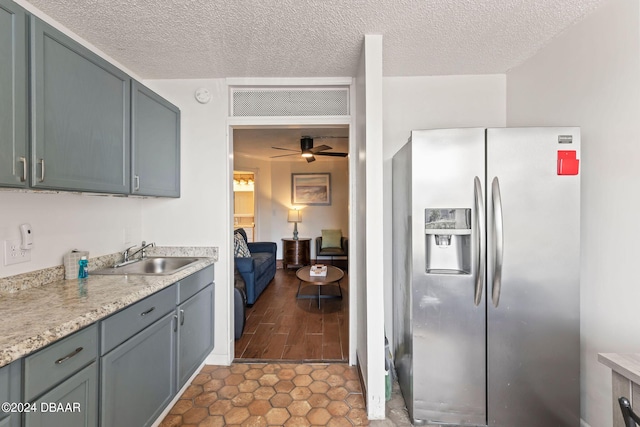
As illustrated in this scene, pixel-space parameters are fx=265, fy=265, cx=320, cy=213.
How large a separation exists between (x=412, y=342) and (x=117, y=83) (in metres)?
2.40

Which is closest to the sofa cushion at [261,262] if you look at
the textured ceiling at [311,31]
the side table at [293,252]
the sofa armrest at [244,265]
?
the sofa armrest at [244,265]

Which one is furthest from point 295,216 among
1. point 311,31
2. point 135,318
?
point 135,318

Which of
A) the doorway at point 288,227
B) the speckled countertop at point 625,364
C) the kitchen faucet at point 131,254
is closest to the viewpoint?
the speckled countertop at point 625,364

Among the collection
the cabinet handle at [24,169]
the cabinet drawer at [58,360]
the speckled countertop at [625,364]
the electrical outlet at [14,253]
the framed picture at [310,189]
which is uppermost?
the framed picture at [310,189]

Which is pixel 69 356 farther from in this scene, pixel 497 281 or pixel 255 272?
pixel 255 272

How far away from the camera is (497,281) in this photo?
1.51 meters

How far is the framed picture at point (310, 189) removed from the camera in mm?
6316

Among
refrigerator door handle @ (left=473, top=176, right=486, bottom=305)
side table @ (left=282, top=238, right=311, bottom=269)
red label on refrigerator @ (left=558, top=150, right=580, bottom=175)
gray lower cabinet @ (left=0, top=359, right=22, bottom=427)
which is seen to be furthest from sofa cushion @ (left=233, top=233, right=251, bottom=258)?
red label on refrigerator @ (left=558, top=150, right=580, bottom=175)

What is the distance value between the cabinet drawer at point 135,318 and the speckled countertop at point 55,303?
55 mm

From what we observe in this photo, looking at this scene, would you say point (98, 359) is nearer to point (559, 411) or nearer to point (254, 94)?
point (254, 94)

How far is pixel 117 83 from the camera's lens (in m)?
1.63

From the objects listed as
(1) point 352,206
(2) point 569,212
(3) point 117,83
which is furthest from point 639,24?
(3) point 117,83

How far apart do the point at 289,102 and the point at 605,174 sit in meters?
2.14

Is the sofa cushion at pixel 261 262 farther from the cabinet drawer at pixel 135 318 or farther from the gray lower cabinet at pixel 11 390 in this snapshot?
the gray lower cabinet at pixel 11 390
